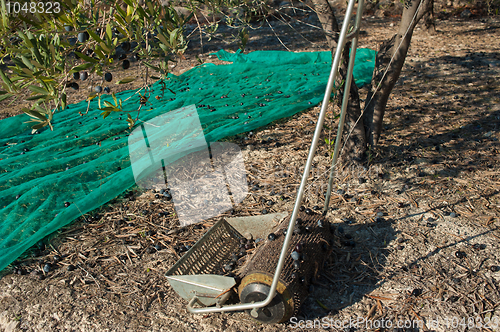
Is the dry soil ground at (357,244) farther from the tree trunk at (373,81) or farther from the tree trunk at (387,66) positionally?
the tree trunk at (387,66)

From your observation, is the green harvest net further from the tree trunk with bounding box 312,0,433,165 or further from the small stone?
the small stone

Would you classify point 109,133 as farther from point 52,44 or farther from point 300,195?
point 300,195

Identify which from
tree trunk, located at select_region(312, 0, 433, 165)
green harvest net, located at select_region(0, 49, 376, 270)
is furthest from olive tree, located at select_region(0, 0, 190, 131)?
tree trunk, located at select_region(312, 0, 433, 165)

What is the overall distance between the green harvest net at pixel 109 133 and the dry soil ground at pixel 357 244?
0.70ft

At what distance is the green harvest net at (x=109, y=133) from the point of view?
3.40 m

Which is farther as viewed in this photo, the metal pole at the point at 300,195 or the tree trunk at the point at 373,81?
the tree trunk at the point at 373,81

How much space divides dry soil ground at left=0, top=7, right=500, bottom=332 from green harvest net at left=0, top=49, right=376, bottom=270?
8.3 inches

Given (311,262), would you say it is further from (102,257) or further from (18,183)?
(18,183)

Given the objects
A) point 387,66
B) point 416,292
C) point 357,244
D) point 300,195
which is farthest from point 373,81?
point 300,195

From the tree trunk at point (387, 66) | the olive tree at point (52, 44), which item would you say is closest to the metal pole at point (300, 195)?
the olive tree at point (52, 44)

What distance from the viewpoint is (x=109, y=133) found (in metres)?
4.76

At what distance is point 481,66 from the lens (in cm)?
645

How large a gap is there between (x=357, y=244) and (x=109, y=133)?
3.52m

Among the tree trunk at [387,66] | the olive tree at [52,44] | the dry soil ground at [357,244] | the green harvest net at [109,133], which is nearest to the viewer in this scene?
the olive tree at [52,44]
